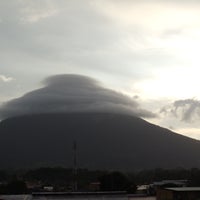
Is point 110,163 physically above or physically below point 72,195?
above

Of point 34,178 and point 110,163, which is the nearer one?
point 34,178

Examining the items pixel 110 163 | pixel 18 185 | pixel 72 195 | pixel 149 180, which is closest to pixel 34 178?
pixel 149 180

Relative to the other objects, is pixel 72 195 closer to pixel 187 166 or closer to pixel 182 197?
pixel 182 197

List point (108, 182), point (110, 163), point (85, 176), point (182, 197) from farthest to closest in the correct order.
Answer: point (110, 163) < point (85, 176) < point (108, 182) < point (182, 197)

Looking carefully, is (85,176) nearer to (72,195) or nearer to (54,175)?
(54,175)

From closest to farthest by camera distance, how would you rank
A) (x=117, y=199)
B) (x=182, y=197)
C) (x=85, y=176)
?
1. (x=117, y=199)
2. (x=182, y=197)
3. (x=85, y=176)

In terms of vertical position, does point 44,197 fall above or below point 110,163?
below

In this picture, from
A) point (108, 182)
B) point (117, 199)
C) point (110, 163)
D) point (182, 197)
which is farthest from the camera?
point (110, 163)

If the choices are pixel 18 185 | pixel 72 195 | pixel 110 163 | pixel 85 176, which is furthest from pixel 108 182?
pixel 110 163

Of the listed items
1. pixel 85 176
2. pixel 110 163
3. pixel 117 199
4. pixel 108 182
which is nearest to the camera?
pixel 117 199
